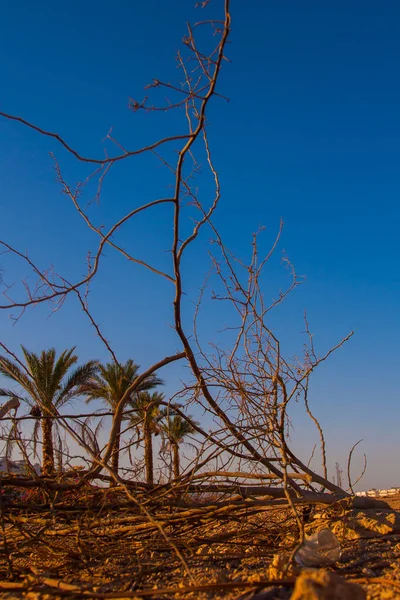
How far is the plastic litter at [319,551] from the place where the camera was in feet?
8.46

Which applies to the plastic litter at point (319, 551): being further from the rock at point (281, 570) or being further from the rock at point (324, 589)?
the rock at point (324, 589)

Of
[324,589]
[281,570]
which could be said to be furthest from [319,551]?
[324,589]

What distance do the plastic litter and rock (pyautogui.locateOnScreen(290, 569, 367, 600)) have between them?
888 mm

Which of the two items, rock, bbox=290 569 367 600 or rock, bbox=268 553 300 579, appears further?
rock, bbox=268 553 300 579

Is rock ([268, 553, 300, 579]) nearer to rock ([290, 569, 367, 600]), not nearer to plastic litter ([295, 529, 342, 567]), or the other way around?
plastic litter ([295, 529, 342, 567])

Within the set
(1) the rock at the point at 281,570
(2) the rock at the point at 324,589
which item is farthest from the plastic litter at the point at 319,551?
(2) the rock at the point at 324,589

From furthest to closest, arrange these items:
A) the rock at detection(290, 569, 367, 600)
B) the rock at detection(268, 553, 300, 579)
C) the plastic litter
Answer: the plastic litter, the rock at detection(268, 553, 300, 579), the rock at detection(290, 569, 367, 600)

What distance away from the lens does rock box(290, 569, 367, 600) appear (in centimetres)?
162

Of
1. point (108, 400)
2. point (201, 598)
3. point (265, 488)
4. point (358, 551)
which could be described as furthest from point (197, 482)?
point (108, 400)

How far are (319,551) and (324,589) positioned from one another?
48.1 inches

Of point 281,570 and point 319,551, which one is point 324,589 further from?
point 319,551

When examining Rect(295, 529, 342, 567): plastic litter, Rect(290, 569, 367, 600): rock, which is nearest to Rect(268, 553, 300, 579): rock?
Rect(295, 529, 342, 567): plastic litter

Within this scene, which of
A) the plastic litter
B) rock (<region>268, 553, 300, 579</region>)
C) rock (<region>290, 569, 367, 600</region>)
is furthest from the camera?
the plastic litter

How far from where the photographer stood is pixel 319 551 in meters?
2.76
